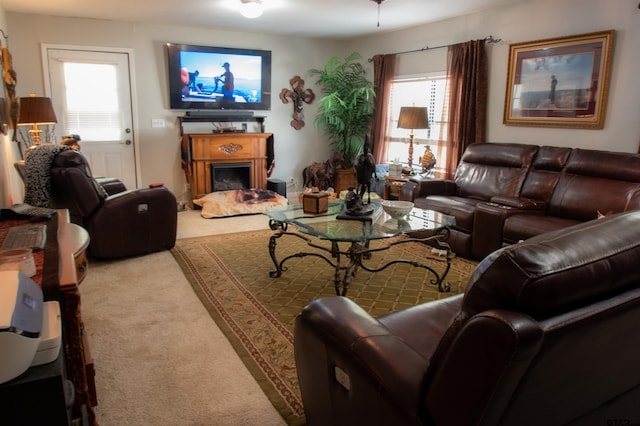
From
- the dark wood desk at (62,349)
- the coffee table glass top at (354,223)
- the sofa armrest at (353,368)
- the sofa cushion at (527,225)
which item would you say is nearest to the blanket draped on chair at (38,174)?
the dark wood desk at (62,349)

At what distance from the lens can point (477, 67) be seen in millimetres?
4941

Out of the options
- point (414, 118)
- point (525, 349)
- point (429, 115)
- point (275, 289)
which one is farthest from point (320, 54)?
point (525, 349)

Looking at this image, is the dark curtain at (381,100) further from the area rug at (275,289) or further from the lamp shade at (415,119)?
the area rug at (275,289)

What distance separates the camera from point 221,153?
627 cm

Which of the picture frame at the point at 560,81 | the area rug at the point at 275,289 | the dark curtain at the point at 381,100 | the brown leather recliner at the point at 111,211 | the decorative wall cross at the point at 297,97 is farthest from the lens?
the decorative wall cross at the point at 297,97

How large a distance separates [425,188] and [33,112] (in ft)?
13.5

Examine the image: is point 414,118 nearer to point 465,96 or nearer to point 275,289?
point 465,96

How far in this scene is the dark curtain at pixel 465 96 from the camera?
4957 millimetres

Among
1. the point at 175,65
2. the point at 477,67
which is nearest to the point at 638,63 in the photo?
the point at 477,67

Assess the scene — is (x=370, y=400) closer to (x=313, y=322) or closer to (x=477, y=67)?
(x=313, y=322)

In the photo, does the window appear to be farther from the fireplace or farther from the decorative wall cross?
the fireplace

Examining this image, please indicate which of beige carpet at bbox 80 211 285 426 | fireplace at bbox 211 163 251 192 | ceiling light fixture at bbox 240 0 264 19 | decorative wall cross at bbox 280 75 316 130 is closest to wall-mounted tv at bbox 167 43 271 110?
decorative wall cross at bbox 280 75 316 130

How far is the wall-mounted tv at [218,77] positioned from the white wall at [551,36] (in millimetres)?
2169

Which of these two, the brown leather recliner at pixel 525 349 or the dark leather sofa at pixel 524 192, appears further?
the dark leather sofa at pixel 524 192
